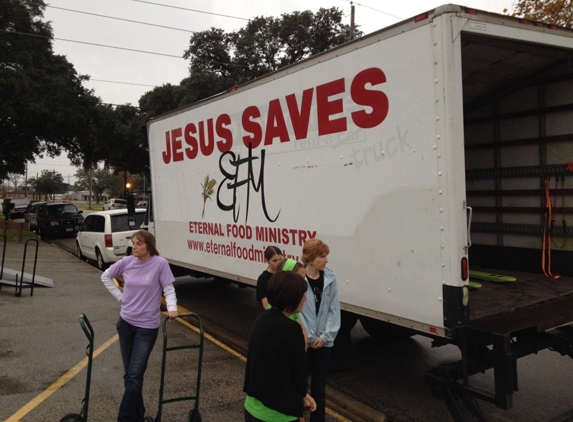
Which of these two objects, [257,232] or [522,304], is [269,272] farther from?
[522,304]

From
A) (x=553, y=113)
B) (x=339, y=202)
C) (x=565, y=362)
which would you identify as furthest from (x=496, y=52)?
(x=565, y=362)

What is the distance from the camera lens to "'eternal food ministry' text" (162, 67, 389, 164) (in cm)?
426

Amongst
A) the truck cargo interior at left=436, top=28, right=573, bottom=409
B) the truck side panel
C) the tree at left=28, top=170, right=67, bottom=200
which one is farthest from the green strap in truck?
the tree at left=28, top=170, right=67, bottom=200

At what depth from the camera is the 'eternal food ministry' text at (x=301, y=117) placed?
→ 4.26 meters

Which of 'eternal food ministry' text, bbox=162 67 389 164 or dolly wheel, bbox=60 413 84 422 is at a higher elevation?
'eternal food ministry' text, bbox=162 67 389 164

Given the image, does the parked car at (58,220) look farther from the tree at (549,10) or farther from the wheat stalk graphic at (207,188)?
the tree at (549,10)

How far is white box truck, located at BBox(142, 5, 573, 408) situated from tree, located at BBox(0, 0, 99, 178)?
1784 centimetres

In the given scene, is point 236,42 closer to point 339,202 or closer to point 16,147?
point 16,147

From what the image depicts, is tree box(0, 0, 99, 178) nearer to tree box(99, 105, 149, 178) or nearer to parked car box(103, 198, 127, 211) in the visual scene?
tree box(99, 105, 149, 178)

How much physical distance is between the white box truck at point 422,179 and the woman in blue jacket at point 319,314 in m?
0.63

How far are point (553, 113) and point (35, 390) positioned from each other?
6026 millimetres

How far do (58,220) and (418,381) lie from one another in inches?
852

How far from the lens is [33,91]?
22062mm

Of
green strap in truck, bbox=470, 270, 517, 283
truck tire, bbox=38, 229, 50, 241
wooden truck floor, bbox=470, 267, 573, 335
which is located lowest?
truck tire, bbox=38, 229, 50, 241
